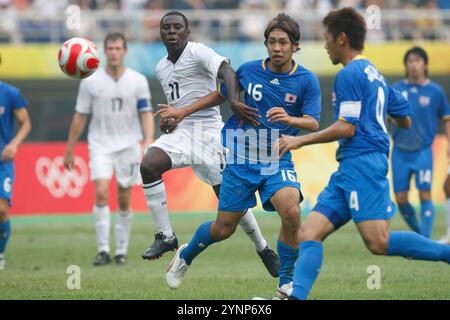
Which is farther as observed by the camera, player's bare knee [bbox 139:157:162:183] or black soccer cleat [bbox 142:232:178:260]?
player's bare knee [bbox 139:157:162:183]

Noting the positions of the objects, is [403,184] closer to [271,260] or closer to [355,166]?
[271,260]

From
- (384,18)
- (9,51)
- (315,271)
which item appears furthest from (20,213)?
(315,271)

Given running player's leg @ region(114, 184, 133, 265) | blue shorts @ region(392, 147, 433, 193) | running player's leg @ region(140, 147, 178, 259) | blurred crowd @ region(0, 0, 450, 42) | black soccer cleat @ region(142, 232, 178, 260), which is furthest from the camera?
blurred crowd @ region(0, 0, 450, 42)

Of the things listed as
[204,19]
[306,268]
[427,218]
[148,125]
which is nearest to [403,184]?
[427,218]

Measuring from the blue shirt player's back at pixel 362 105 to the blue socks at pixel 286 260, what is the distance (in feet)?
4.71

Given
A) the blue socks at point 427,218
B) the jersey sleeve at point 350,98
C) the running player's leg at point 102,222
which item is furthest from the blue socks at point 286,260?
the blue socks at point 427,218

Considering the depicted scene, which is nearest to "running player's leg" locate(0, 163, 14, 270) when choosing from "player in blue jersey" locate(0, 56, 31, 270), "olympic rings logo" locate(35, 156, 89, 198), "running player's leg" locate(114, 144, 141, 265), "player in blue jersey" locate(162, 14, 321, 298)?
"player in blue jersey" locate(0, 56, 31, 270)

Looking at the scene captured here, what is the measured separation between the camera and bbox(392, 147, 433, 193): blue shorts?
14453mm

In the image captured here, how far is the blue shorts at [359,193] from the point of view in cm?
778

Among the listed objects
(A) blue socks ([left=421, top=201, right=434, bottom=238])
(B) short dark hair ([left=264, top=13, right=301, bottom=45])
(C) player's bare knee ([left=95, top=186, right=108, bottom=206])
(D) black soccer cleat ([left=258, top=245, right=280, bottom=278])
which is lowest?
(A) blue socks ([left=421, top=201, right=434, bottom=238])

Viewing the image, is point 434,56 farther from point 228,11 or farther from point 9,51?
point 9,51

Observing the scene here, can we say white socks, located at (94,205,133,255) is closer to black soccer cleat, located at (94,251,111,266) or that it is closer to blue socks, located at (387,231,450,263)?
black soccer cleat, located at (94,251,111,266)

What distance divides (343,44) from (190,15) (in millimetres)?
18024

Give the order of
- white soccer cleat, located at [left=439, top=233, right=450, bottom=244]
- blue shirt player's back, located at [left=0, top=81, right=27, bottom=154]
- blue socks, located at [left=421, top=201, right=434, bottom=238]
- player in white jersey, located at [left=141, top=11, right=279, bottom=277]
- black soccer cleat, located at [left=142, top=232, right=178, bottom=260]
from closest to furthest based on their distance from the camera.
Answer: black soccer cleat, located at [left=142, top=232, right=178, bottom=260] → player in white jersey, located at [left=141, top=11, right=279, bottom=277] → blue shirt player's back, located at [left=0, top=81, right=27, bottom=154] → blue socks, located at [left=421, top=201, right=434, bottom=238] → white soccer cleat, located at [left=439, top=233, right=450, bottom=244]
